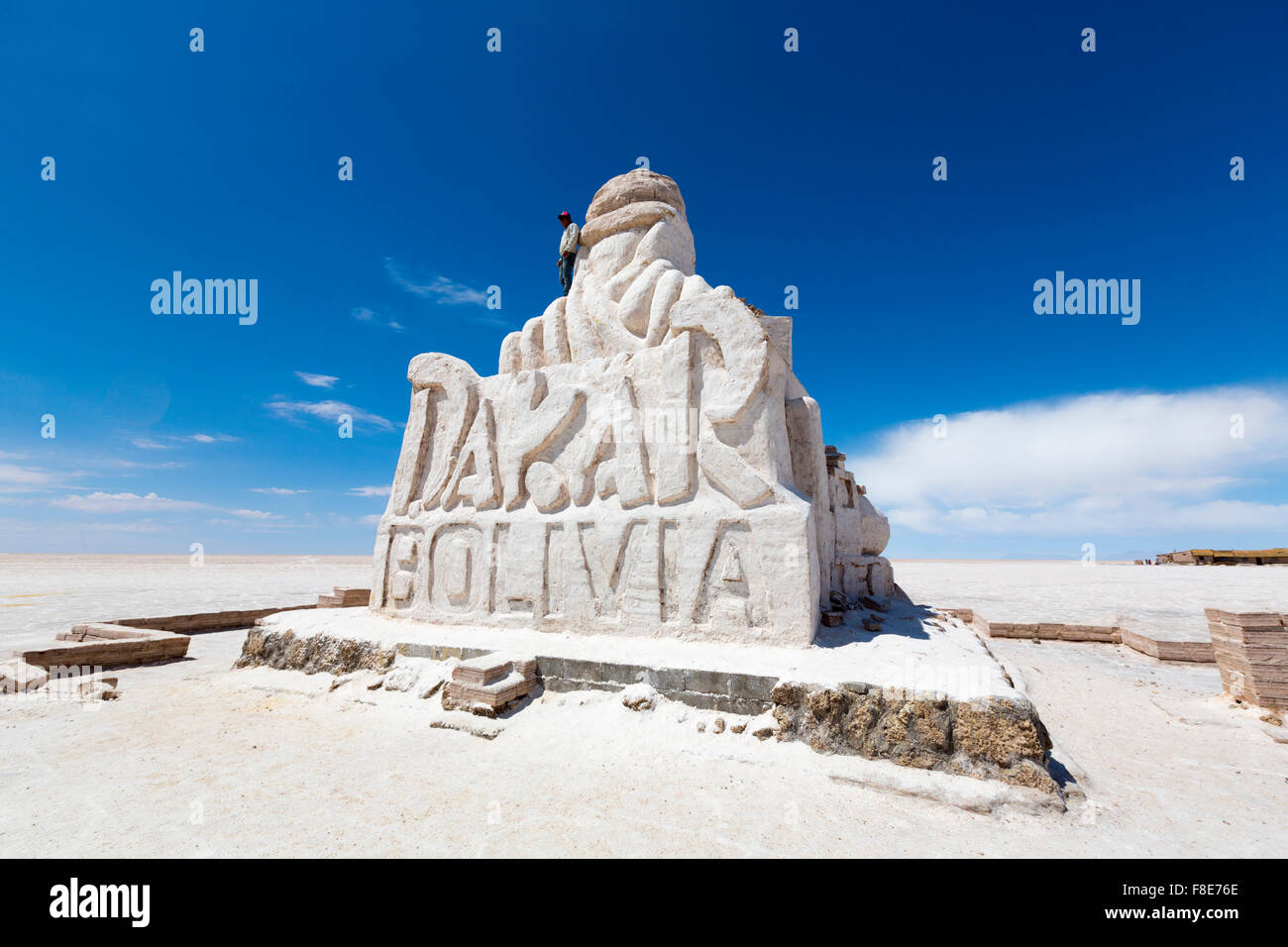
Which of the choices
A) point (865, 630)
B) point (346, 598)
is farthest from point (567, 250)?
point (346, 598)

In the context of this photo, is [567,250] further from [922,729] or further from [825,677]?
[922,729]

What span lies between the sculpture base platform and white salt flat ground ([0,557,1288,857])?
0.64ft

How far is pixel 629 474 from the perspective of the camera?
19.1 ft

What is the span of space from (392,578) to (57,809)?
154 inches

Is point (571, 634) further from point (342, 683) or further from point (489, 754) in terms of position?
point (342, 683)

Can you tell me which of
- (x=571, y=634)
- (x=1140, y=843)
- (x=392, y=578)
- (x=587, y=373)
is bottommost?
(x=1140, y=843)

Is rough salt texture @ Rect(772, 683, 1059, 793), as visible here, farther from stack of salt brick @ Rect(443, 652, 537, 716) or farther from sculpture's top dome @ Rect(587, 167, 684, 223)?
sculpture's top dome @ Rect(587, 167, 684, 223)

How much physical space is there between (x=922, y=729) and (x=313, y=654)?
640 cm

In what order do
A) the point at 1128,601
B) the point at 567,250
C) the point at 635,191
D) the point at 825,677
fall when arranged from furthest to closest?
1. the point at 1128,601
2. the point at 567,250
3. the point at 635,191
4. the point at 825,677

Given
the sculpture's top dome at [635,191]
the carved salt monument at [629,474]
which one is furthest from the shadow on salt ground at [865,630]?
the sculpture's top dome at [635,191]

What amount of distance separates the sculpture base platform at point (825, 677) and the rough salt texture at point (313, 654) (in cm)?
1
